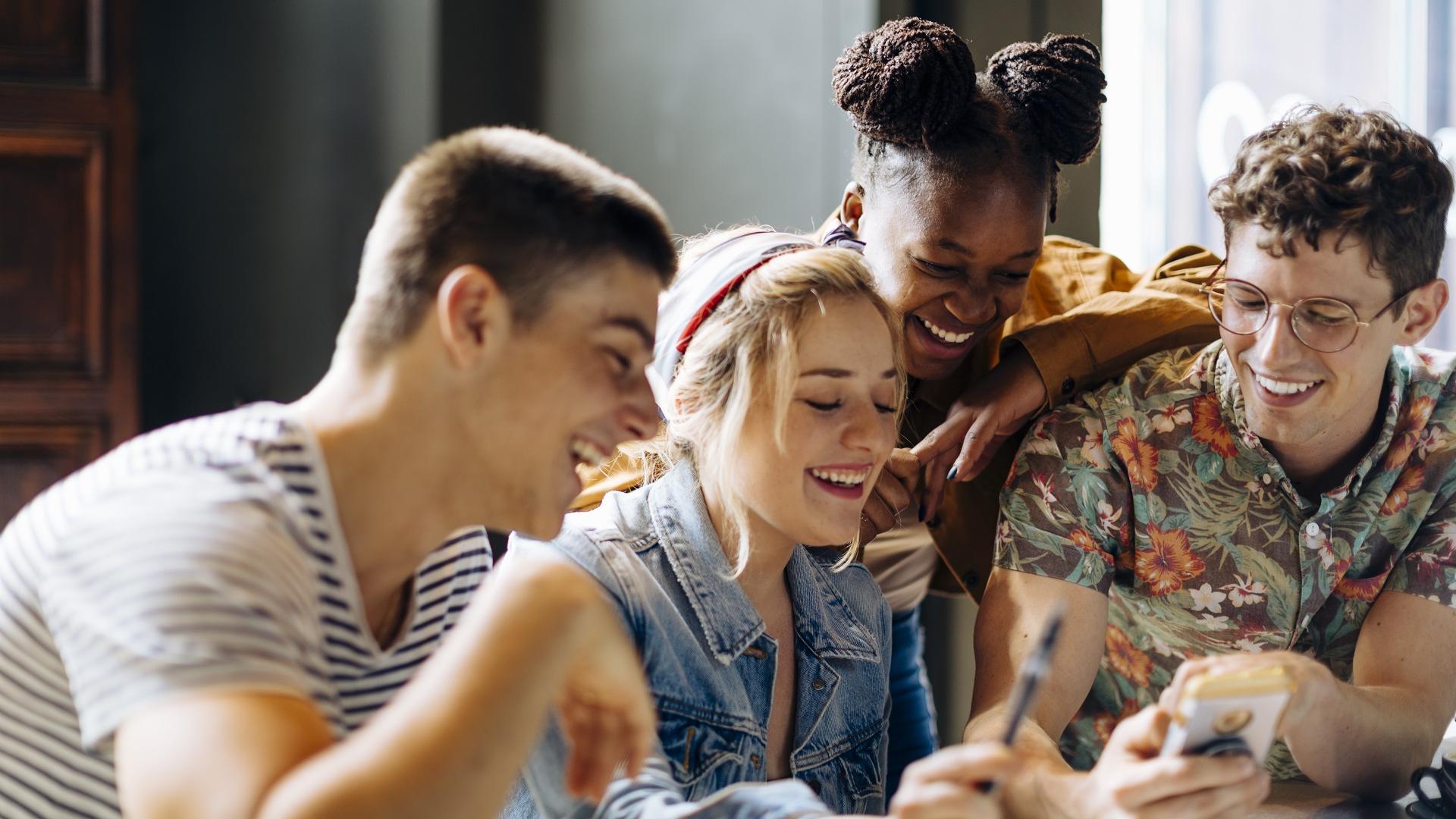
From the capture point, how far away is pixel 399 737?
78 centimetres

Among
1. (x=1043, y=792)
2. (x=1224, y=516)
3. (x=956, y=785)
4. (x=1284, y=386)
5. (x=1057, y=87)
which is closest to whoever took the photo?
(x=956, y=785)

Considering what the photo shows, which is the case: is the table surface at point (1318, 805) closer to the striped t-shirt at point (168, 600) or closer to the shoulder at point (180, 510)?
the striped t-shirt at point (168, 600)

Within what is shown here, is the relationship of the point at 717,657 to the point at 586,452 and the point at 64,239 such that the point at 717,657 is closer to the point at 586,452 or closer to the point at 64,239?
the point at 586,452

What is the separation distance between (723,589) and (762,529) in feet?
0.29

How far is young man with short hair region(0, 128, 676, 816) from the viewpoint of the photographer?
2.57 ft

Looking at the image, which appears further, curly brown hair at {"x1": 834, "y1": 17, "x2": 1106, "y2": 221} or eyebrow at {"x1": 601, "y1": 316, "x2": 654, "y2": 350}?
curly brown hair at {"x1": 834, "y1": 17, "x2": 1106, "y2": 221}

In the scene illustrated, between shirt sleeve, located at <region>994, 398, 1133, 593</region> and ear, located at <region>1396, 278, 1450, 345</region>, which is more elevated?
ear, located at <region>1396, 278, 1450, 345</region>

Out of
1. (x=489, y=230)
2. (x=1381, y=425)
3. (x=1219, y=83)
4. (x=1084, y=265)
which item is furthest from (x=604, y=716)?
Answer: (x=1219, y=83)

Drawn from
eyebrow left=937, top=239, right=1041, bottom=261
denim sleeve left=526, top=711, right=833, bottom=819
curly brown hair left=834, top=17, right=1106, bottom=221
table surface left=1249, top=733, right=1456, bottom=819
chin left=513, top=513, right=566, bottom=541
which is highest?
curly brown hair left=834, top=17, right=1106, bottom=221

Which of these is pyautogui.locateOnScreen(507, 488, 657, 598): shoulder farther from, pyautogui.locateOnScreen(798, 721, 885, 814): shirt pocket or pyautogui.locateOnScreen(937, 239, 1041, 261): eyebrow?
pyautogui.locateOnScreen(937, 239, 1041, 261): eyebrow

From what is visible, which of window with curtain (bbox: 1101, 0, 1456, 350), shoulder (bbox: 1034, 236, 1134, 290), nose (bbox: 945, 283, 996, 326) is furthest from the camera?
window with curtain (bbox: 1101, 0, 1456, 350)

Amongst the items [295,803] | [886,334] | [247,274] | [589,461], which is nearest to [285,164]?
[247,274]

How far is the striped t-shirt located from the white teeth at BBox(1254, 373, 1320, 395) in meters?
1.02

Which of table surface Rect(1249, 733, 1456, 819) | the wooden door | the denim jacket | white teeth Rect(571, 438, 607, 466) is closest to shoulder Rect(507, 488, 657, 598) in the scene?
the denim jacket
